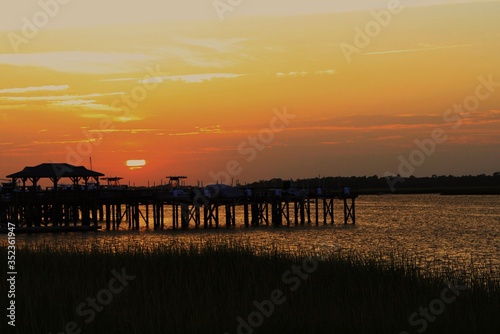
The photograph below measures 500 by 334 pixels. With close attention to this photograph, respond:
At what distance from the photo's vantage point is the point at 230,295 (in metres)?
20.8

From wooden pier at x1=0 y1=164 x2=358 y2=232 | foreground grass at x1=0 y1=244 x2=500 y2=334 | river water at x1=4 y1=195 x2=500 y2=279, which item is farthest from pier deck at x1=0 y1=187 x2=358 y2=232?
foreground grass at x1=0 y1=244 x2=500 y2=334

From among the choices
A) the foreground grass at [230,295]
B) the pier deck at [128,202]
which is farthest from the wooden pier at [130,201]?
the foreground grass at [230,295]

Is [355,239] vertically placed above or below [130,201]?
below

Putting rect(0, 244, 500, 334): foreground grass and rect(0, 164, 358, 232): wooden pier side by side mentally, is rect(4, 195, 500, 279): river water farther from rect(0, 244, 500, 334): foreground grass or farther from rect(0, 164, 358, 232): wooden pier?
rect(0, 244, 500, 334): foreground grass

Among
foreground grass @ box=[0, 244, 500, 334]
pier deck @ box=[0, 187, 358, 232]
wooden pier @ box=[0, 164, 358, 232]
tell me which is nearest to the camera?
foreground grass @ box=[0, 244, 500, 334]

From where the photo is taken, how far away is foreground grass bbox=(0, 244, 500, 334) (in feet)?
56.9

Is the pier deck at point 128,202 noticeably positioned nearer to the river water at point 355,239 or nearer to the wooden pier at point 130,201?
the wooden pier at point 130,201

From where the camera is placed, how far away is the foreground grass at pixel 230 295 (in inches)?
682

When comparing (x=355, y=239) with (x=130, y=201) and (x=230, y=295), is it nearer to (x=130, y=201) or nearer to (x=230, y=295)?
(x=130, y=201)

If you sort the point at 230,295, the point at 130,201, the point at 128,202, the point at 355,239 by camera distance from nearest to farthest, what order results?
the point at 230,295, the point at 355,239, the point at 130,201, the point at 128,202

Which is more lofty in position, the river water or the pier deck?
the pier deck

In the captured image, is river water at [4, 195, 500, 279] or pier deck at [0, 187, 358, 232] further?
pier deck at [0, 187, 358, 232]

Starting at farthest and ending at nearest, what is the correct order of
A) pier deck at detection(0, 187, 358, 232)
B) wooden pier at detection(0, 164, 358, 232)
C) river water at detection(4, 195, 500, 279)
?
wooden pier at detection(0, 164, 358, 232), pier deck at detection(0, 187, 358, 232), river water at detection(4, 195, 500, 279)

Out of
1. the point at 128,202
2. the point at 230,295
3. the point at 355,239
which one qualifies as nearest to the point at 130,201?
the point at 128,202
